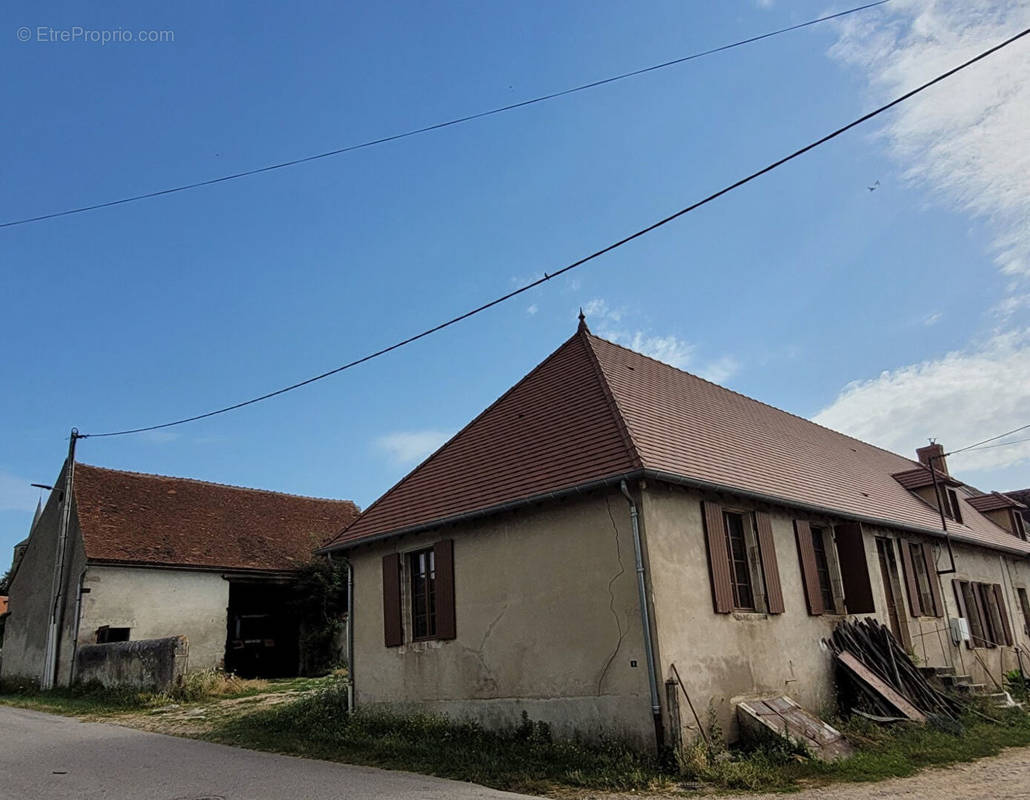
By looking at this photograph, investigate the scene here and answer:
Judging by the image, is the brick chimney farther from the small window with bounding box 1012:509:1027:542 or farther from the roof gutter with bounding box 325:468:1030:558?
the roof gutter with bounding box 325:468:1030:558

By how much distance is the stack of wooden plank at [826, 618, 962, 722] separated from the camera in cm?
1183

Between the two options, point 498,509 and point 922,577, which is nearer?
point 498,509

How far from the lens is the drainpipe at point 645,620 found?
9.20m

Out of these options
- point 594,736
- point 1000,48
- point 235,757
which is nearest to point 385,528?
point 235,757

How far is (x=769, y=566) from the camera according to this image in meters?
11.8

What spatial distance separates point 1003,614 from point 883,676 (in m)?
9.05

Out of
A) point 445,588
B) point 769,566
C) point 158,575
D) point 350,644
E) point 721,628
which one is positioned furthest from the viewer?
point 158,575

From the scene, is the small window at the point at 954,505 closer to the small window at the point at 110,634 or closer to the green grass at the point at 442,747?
the green grass at the point at 442,747

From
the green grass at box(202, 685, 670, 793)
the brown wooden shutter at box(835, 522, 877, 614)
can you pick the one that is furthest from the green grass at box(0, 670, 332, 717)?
the brown wooden shutter at box(835, 522, 877, 614)

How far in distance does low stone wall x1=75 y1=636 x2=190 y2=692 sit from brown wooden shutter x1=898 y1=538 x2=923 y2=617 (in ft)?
50.2

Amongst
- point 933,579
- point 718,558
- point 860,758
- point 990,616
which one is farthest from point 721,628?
point 990,616

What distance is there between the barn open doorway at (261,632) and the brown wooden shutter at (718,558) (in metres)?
16.2

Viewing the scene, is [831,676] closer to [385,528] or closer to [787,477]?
[787,477]

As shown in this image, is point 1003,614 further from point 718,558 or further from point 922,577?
point 718,558
